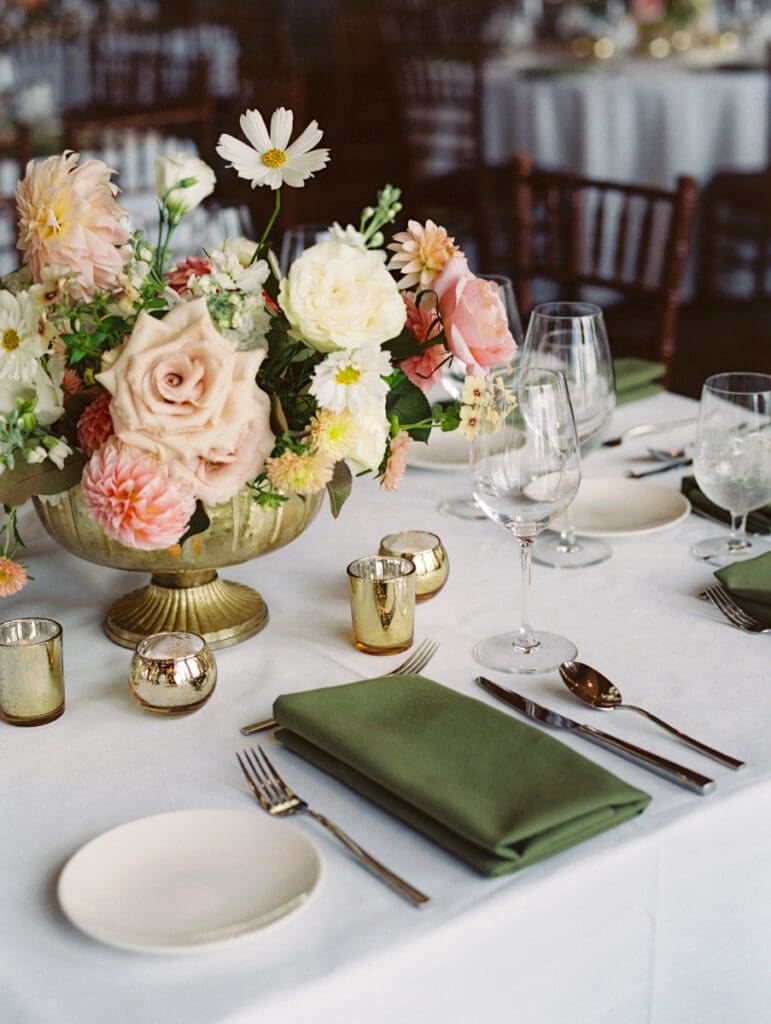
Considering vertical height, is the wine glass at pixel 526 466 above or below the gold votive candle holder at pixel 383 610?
above

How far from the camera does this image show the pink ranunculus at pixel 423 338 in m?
1.14

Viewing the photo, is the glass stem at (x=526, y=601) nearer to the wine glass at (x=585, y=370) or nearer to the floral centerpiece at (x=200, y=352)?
the floral centerpiece at (x=200, y=352)

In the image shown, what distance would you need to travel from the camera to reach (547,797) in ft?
2.87

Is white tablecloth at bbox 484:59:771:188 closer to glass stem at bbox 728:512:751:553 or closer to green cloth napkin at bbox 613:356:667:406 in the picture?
green cloth napkin at bbox 613:356:667:406

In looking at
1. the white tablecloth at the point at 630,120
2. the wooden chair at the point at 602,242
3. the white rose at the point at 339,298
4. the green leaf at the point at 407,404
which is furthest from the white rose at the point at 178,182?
the white tablecloth at the point at 630,120

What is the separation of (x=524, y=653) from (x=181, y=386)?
398mm

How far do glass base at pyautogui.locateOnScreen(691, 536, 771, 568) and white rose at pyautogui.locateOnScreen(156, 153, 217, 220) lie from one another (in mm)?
634

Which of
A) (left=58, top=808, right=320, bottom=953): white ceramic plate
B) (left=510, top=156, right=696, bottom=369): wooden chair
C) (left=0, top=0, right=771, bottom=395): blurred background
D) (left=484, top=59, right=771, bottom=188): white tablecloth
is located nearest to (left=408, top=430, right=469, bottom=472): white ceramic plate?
(left=510, top=156, right=696, bottom=369): wooden chair

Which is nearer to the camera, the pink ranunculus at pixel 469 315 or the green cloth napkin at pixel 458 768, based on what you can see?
the green cloth napkin at pixel 458 768

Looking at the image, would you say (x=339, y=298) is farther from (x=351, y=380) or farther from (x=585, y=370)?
(x=585, y=370)

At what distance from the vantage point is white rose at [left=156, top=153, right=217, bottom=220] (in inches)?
41.6

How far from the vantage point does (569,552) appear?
138 centimetres

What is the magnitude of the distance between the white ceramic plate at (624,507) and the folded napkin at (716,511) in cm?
1

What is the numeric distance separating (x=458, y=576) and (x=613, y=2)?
509 centimetres
